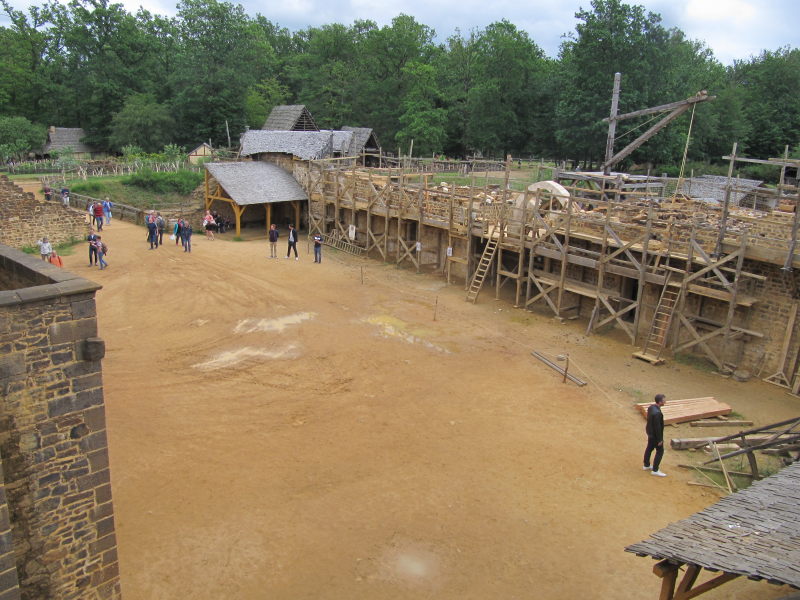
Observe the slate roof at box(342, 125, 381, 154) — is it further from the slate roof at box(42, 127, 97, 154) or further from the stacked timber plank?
the stacked timber plank

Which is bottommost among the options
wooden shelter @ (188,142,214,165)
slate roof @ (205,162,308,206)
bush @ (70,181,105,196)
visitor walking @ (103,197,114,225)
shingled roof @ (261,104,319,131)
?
visitor walking @ (103,197,114,225)

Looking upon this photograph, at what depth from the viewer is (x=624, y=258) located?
17.3 metres

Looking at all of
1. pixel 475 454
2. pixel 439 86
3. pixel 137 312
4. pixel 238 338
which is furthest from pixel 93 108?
pixel 475 454

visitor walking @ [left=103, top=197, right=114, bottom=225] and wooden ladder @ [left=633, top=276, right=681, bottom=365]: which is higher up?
visitor walking @ [left=103, top=197, right=114, bottom=225]

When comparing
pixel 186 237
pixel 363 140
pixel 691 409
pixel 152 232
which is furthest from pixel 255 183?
pixel 691 409

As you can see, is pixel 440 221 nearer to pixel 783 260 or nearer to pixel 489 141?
pixel 783 260

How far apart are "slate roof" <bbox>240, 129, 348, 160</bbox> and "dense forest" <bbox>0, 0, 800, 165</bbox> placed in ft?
32.6

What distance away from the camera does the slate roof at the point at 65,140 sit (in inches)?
1813

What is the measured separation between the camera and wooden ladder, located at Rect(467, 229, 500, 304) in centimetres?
1991

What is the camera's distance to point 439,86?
48.9 metres

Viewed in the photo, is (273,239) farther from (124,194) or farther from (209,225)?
(124,194)

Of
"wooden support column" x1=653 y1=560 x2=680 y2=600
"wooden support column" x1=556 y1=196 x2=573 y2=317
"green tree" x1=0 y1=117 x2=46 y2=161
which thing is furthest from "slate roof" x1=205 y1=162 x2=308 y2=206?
"wooden support column" x1=653 y1=560 x2=680 y2=600

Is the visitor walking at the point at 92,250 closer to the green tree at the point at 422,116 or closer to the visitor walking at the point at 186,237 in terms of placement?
the visitor walking at the point at 186,237

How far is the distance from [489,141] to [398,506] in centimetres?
3772
